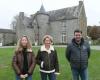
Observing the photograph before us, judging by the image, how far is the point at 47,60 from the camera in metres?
8.70

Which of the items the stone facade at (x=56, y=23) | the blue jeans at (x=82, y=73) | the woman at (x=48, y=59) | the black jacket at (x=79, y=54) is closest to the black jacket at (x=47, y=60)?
the woman at (x=48, y=59)

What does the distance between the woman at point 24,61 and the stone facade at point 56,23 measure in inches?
2393

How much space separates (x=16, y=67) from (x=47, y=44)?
1.14 metres

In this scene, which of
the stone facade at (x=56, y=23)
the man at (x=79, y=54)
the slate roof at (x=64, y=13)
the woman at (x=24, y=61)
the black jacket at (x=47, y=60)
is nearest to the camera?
the woman at (x=24, y=61)

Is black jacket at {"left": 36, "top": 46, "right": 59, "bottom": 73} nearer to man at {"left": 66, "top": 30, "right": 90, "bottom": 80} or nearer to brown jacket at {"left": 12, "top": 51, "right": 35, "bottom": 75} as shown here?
brown jacket at {"left": 12, "top": 51, "right": 35, "bottom": 75}

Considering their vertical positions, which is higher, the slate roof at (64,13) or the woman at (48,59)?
the slate roof at (64,13)

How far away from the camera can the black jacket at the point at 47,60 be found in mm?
8719

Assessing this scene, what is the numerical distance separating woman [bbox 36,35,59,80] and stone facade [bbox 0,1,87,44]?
6030cm

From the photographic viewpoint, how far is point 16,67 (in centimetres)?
827

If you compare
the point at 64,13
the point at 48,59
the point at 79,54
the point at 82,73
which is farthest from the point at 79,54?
the point at 64,13

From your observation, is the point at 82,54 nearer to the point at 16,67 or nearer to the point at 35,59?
the point at 35,59

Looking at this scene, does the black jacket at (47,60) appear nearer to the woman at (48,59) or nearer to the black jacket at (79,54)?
the woman at (48,59)

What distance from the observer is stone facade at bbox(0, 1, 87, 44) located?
229ft

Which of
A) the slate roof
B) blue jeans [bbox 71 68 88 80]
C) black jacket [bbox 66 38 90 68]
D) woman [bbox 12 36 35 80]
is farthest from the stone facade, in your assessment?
woman [bbox 12 36 35 80]
